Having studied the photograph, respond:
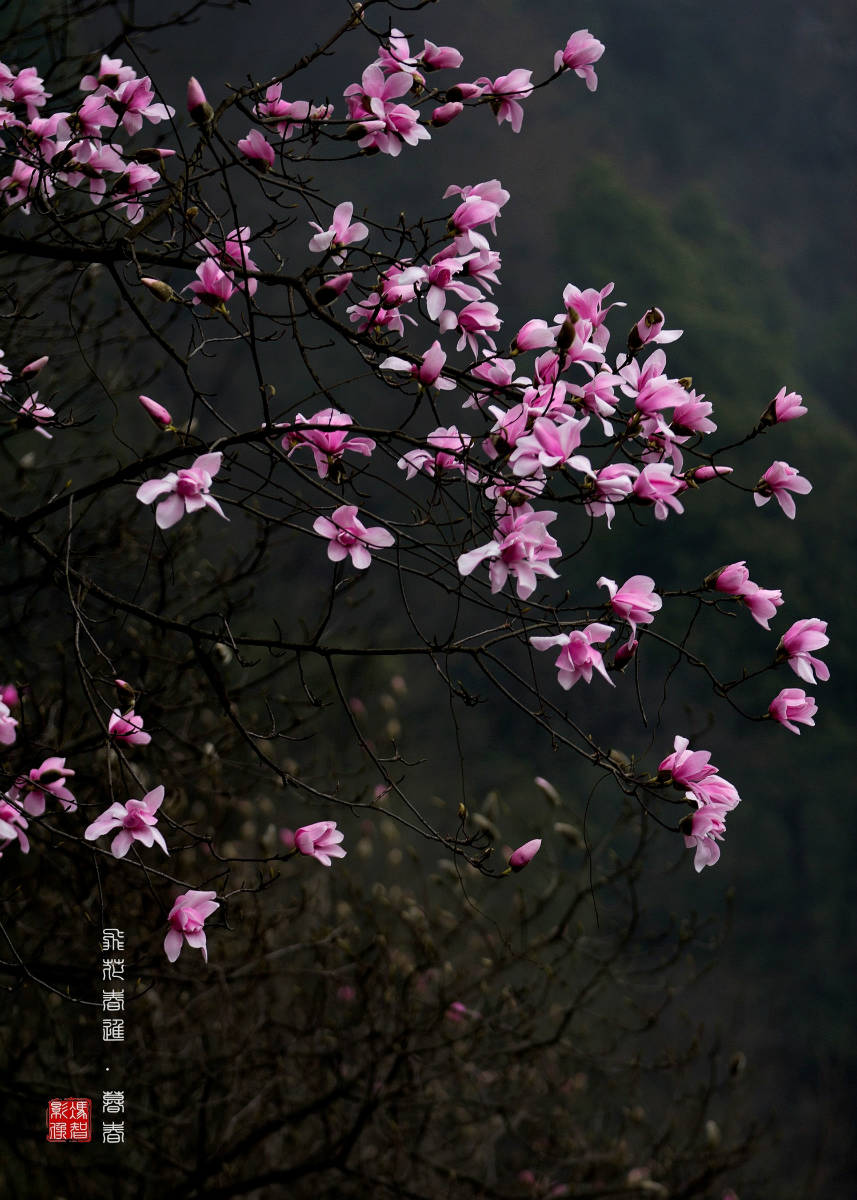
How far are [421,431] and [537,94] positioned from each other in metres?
1.97

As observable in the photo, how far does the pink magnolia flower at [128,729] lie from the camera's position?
1.41 m

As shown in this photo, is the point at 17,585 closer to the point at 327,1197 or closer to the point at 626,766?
the point at 626,766

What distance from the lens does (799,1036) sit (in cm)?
499

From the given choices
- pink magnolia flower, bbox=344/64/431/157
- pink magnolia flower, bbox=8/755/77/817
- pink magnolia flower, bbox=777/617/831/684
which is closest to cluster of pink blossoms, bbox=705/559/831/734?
pink magnolia flower, bbox=777/617/831/684

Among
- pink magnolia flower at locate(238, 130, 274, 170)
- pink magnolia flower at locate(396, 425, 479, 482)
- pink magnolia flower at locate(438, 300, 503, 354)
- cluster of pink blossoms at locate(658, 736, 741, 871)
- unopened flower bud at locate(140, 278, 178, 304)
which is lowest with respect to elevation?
cluster of pink blossoms at locate(658, 736, 741, 871)

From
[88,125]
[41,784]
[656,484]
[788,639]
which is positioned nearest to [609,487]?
[656,484]

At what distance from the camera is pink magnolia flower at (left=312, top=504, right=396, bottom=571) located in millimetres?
1307

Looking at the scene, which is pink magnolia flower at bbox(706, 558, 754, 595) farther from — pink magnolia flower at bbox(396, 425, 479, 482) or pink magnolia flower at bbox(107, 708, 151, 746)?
pink magnolia flower at bbox(107, 708, 151, 746)

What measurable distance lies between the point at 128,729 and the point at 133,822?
0.18 meters

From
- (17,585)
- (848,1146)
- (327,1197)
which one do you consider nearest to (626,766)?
(17,585)

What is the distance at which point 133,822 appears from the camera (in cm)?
131

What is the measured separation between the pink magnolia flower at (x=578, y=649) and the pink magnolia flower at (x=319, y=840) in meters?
0.37

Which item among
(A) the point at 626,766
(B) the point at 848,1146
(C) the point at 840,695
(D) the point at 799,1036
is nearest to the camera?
(A) the point at 626,766

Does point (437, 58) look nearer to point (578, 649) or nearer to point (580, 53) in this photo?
point (580, 53)
